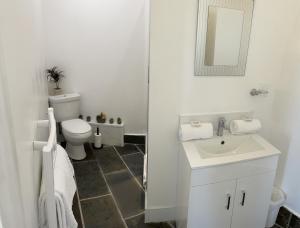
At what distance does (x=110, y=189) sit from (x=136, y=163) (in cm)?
56

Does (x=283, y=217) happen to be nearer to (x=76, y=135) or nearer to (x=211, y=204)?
(x=211, y=204)

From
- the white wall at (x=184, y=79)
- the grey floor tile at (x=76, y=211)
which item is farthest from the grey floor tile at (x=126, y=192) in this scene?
the grey floor tile at (x=76, y=211)

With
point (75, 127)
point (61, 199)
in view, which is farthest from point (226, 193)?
point (75, 127)

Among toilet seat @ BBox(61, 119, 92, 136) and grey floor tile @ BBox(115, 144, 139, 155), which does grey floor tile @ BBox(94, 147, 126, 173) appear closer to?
grey floor tile @ BBox(115, 144, 139, 155)

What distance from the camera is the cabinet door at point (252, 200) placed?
165 cm

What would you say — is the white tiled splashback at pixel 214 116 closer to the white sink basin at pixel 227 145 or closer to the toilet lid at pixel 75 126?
the white sink basin at pixel 227 145

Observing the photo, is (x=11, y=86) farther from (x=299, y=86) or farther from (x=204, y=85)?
(x=299, y=86)

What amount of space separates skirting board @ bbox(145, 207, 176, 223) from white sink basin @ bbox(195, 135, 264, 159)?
0.63m

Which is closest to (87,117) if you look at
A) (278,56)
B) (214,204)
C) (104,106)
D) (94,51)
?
(104,106)

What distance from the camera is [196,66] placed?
1696 mm

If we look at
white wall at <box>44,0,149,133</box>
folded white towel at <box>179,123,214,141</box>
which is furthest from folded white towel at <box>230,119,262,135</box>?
white wall at <box>44,0,149,133</box>

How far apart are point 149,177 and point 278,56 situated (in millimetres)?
1435

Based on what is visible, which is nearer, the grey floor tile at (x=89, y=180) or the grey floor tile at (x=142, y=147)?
the grey floor tile at (x=89, y=180)

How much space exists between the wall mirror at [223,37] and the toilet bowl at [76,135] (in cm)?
166
